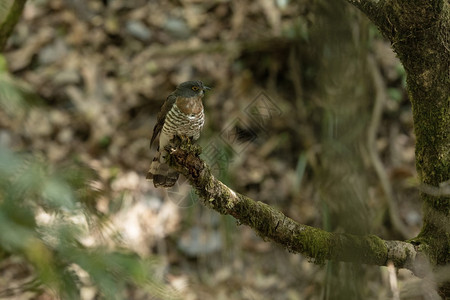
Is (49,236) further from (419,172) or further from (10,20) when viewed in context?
(10,20)

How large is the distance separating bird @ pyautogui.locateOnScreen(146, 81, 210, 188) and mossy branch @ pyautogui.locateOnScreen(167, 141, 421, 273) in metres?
0.88

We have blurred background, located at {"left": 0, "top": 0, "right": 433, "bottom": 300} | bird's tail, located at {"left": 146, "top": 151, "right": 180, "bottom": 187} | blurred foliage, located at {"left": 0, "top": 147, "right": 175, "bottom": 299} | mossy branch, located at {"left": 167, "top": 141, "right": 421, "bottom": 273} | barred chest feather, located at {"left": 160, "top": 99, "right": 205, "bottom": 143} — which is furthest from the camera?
blurred background, located at {"left": 0, "top": 0, "right": 433, "bottom": 300}

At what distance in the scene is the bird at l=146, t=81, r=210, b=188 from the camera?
143 inches

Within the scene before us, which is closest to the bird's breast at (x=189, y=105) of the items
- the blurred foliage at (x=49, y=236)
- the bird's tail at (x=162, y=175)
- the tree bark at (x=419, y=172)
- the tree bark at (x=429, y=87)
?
the bird's tail at (x=162, y=175)

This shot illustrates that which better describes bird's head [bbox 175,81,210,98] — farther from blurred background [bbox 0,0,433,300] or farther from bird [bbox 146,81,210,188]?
blurred background [bbox 0,0,433,300]

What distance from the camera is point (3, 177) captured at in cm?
142

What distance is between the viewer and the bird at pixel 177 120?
3635mm

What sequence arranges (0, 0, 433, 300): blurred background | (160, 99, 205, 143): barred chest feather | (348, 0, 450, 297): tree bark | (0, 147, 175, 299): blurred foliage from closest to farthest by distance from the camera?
1. (0, 147, 175, 299): blurred foliage
2. (348, 0, 450, 297): tree bark
3. (160, 99, 205, 143): barred chest feather
4. (0, 0, 433, 300): blurred background

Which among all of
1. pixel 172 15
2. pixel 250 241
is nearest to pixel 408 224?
pixel 250 241

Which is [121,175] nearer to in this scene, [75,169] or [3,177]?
[75,169]

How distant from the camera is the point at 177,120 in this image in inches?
149

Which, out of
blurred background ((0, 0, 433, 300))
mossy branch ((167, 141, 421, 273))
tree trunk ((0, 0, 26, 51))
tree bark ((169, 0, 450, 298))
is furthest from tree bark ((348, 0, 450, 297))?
tree trunk ((0, 0, 26, 51))

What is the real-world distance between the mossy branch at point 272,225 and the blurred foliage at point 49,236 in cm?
85

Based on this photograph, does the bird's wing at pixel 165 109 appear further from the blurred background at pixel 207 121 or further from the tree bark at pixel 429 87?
the tree bark at pixel 429 87
